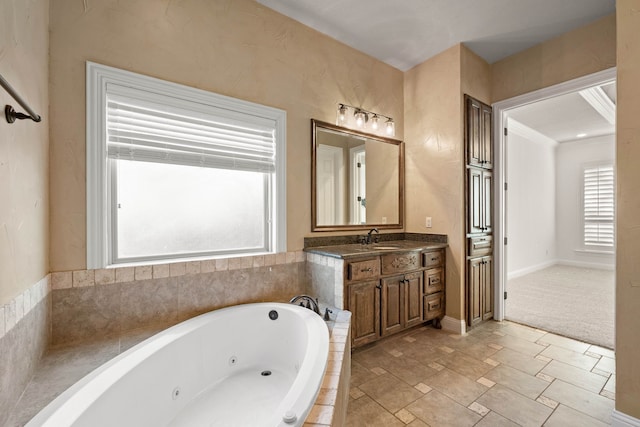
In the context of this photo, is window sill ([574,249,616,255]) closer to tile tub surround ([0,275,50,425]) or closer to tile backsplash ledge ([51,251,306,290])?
tile backsplash ledge ([51,251,306,290])

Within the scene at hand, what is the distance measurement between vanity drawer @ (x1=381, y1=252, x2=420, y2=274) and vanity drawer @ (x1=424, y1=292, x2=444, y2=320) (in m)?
0.40

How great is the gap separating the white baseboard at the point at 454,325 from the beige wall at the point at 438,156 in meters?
0.06

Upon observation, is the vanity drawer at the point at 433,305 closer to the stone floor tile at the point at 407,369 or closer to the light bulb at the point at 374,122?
the stone floor tile at the point at 407,369

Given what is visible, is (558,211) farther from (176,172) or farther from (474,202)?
(176,172)

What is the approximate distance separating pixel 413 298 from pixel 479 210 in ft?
3.94

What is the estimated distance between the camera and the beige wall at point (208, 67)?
1591mm

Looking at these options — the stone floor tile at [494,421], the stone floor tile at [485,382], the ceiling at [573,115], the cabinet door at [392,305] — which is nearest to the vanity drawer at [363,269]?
the cabinet door at [392,305]

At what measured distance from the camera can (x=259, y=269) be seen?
7.47ft

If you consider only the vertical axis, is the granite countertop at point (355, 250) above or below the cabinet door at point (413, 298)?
above

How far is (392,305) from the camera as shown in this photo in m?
2.50

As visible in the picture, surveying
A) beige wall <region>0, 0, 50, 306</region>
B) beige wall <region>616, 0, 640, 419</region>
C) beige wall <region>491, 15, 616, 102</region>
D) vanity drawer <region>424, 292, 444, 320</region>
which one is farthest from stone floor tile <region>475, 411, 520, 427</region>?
beige wall <region>491, 15, 616, 102</region>

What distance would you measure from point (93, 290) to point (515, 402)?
2.66m

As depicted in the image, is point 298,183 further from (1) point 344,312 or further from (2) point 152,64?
(2) point 152,64

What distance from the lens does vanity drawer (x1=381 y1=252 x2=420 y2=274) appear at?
8.04ft
